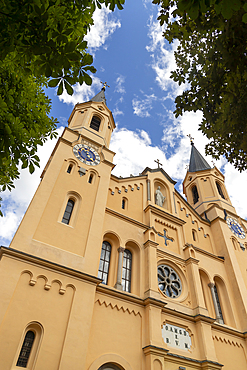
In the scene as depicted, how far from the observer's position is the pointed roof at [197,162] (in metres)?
25.2

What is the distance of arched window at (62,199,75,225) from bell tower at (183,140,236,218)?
38.7 ft

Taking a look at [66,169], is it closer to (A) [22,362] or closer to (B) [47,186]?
(B) [47,186]

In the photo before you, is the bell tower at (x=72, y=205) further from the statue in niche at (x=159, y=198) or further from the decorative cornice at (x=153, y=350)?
the statue in niche at (x=159, y=198)

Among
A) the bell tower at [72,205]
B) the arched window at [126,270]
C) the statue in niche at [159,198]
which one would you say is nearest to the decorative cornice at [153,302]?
the arched window at [126,270]

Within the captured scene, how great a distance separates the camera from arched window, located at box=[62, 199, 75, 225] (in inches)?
478

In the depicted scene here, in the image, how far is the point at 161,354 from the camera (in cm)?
1009

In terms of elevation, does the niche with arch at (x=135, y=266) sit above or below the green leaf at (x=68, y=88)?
above

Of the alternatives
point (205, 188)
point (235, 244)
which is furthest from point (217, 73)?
point (205, 188)

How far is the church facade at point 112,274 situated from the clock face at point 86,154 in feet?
0.26

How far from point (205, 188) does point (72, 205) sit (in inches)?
554

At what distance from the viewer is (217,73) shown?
6137mm

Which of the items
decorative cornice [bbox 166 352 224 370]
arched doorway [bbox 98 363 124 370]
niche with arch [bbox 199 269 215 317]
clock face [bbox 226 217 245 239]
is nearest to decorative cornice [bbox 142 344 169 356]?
decorative cornice [bbox 166 352 224 370]

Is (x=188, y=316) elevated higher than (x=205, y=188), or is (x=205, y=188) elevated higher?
(x=205, y=188)

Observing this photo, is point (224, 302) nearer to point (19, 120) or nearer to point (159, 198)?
point (159, 198)
